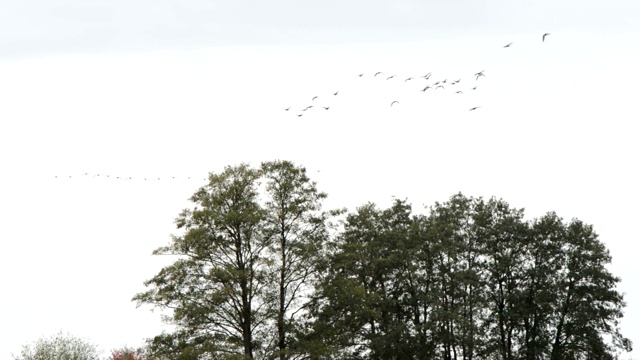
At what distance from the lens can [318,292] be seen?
4388cm

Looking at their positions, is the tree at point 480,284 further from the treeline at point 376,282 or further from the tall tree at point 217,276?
the tall tree at point 217,276

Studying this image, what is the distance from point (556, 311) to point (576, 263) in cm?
404

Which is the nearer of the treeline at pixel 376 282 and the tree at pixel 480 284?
the treeline at pixel 376 282

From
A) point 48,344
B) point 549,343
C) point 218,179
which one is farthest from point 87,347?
point 549,343

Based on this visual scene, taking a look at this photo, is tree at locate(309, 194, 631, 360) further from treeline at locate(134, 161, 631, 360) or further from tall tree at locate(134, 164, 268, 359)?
tall tree at locate(134, 164, 268, 359)

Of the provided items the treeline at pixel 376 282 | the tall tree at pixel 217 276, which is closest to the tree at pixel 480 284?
the treeline at pixel 376 282

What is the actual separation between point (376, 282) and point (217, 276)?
16.2 metres

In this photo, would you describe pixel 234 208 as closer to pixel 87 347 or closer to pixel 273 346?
pixel 273 346

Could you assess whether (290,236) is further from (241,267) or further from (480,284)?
(480,284)

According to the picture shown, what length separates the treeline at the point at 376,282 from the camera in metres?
42.0

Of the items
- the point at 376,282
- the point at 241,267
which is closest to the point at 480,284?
the point at 376,282

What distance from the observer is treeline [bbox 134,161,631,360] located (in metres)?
42.0

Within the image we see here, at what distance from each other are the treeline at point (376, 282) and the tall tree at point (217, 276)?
8 centimetres

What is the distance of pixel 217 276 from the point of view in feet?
135
